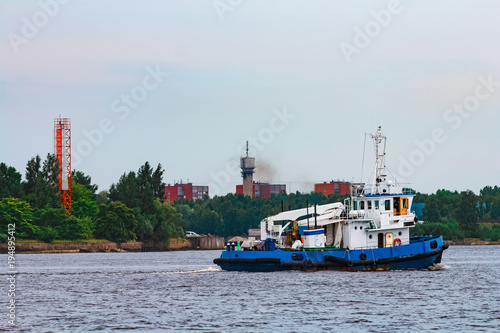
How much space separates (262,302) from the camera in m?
45.6

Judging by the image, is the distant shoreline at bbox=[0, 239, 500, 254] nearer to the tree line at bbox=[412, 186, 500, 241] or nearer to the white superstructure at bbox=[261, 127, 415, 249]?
the tree line at bbox=[412, 186, 500, 241]

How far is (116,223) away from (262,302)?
317ft

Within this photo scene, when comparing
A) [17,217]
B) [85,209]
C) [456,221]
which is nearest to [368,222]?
[17,217]

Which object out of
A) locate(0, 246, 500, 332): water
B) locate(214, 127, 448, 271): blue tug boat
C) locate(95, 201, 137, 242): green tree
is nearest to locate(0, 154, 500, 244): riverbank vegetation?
locate(95, 201, 137, 242): green tree

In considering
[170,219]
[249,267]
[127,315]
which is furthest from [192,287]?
[170,219]

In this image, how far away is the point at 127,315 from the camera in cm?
4134

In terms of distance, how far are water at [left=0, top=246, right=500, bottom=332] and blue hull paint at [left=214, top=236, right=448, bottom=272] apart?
2.29ft

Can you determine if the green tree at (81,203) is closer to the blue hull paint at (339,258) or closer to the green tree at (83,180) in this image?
the green tree at (83,180)

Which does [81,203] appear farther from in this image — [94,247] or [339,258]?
[339,258]

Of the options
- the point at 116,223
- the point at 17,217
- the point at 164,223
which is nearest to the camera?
the point at 17,217

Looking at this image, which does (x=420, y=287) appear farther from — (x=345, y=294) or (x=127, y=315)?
(x=127, y=315)

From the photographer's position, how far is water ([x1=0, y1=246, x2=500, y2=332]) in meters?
37.9

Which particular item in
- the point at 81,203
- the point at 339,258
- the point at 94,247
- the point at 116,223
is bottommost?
the point at 339,258

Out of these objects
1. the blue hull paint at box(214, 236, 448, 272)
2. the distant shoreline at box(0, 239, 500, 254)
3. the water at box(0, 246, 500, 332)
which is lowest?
the water at box(0, 246, 500, 332)
